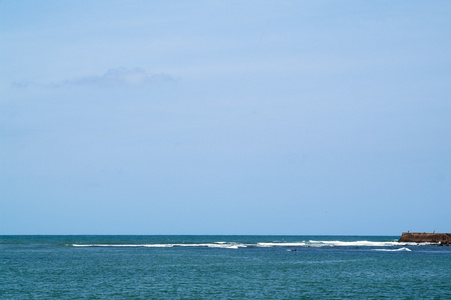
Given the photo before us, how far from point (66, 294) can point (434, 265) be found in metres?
47.3

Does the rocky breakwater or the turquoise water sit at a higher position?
the rocky breakwater

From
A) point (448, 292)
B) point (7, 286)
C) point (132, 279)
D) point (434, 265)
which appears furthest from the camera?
point (434, 265)

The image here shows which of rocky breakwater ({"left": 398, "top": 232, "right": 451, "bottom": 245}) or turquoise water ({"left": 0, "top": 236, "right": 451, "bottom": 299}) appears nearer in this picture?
turquoise water ({"left": 0, "top": 236, "right": 451, "bottom": 299})

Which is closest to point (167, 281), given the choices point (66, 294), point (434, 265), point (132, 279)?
point (132, 279)

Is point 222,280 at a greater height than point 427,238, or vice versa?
point 427,238

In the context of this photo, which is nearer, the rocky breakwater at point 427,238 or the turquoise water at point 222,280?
the turquoise water at point 222,280

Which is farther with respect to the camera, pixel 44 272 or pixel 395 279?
pixel 44 272

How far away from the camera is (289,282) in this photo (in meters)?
50.9

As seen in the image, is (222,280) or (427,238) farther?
(427,238)

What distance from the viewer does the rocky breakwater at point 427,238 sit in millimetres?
136375

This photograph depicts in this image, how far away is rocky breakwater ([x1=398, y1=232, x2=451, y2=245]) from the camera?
447 ft

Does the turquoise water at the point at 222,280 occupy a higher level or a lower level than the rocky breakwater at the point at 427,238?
lower

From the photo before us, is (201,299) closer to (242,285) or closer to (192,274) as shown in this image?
(242,285)

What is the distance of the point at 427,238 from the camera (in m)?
141
